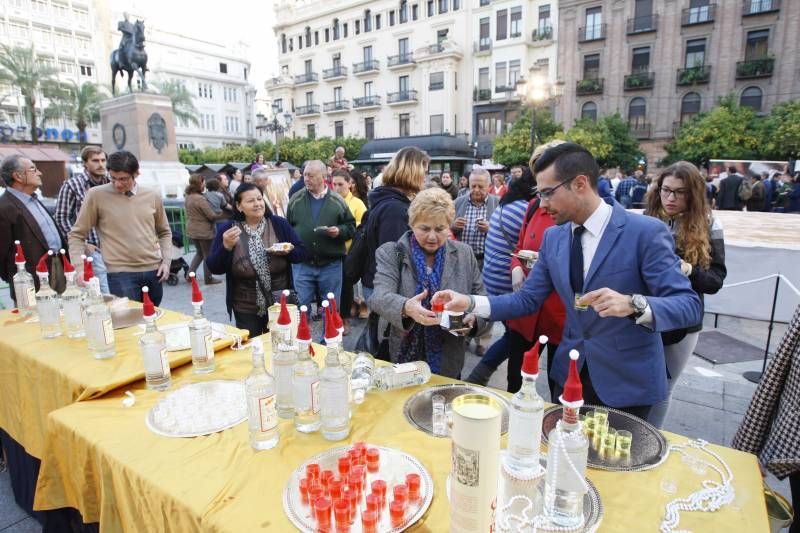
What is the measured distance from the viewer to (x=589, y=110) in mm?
31125

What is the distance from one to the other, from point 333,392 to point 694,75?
34.1 metres

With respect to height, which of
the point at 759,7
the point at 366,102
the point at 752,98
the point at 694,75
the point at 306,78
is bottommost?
the point at 752,98

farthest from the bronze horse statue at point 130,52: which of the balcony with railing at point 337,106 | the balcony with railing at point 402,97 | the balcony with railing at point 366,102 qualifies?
the balcony with railing at point 337,106

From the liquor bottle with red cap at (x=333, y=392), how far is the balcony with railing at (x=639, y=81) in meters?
34.0

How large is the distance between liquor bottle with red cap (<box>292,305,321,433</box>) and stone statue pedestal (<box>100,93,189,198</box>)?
510 inches

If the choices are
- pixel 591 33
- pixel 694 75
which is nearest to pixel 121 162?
pixel 694 75

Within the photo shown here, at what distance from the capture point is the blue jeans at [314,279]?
4961mm

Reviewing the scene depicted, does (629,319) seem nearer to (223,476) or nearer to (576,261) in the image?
(576,261)

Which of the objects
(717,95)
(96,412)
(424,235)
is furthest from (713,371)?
(717,95)

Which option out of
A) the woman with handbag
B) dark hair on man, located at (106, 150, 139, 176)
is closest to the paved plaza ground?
the woman with handbag

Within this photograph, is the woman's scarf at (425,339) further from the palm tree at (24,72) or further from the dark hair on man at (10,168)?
the palm tree at (24,72)

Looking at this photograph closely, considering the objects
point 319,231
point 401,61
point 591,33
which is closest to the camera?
point 319,231

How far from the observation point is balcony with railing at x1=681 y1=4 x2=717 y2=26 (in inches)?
1072

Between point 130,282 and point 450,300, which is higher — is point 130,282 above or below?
below
